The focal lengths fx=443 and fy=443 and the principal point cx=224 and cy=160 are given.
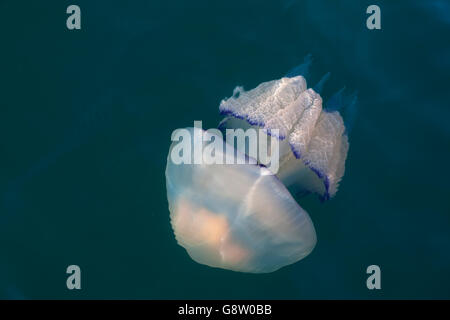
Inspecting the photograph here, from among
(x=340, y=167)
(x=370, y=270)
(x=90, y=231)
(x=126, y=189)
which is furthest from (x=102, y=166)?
(x=370, y=270)

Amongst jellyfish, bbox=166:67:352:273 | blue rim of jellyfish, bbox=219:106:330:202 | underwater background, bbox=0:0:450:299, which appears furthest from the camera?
underwater background, bbox=0:0:450:299

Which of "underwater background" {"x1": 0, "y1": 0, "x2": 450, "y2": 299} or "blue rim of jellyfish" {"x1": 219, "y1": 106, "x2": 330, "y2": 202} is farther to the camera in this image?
"underwater background" {"x1": 0, "y1": 0, "x2": 450, "y2": 299}

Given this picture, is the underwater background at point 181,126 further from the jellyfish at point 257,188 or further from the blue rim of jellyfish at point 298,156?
the blue rim of jellyfish at point 298,156

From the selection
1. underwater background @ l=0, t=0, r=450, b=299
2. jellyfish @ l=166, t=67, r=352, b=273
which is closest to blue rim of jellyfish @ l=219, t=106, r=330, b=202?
jellyfish @ l=166, t=67, r=352, b=273

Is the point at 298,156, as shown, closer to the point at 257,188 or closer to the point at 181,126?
the point at 257,188

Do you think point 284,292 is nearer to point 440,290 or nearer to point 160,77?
point 440,290

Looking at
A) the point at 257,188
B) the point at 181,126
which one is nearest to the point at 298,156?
the point at 257,188

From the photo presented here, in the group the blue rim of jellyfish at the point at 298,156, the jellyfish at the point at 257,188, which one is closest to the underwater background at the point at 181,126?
the jellyfish at the point at 257,188

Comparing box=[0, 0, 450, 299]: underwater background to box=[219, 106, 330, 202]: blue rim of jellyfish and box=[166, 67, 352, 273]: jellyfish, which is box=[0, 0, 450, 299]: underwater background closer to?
box=[166, 67, 352, 273]: jellyfish
